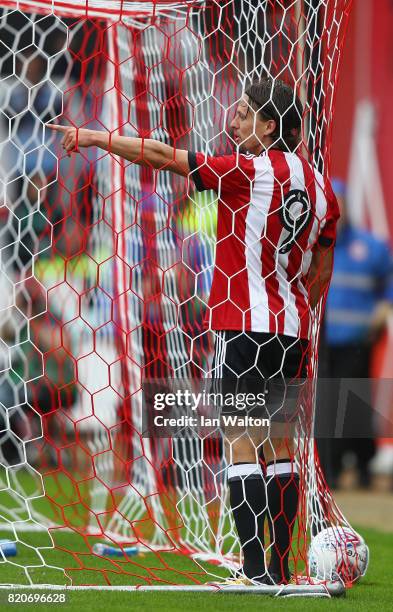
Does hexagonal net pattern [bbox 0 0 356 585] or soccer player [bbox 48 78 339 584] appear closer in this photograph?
soccer player [bbox 48 78 339 584]

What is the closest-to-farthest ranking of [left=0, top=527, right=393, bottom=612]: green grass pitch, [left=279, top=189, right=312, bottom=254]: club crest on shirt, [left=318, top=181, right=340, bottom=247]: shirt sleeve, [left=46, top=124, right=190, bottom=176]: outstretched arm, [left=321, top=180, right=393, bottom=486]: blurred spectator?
1. [left=0, top=527, right=393, bottom=612]: green grass pitch
2. [left=46, top=124, right=190, bottom=176]: outstretched arm
3. [left=279, top=189, right=312, bottom=254]: club crest on shirt
4. [left=318, top=181, right=340, bottom=247]: shirt sleeve
5. [left=321, top=180, right=393, bottom=486]: blurred spectator

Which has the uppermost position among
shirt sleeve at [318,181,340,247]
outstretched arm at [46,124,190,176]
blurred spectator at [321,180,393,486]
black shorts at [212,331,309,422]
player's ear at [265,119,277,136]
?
player's ear at [265,119,277,136]

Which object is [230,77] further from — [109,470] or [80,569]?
[109,470]

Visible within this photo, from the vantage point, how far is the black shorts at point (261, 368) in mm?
3988

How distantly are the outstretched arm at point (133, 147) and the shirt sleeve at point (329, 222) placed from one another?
574 millimetres

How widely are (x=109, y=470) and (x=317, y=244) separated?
109 inches

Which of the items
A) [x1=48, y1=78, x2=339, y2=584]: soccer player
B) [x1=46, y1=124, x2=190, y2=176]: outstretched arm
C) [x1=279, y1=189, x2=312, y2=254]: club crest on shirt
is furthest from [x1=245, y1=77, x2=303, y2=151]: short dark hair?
[x1=46, y1=124, x2=190, y2=176]: outstretched arm

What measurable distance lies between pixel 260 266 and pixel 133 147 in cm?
59

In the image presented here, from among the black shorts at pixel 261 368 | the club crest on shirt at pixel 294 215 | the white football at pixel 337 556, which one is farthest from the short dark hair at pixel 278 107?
the white football at pixel 337 556

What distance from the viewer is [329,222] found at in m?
4.24

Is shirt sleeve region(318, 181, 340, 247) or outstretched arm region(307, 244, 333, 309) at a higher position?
shirt sleeve region(318, 181, 340, 247)

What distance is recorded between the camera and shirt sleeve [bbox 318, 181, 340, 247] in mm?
4219

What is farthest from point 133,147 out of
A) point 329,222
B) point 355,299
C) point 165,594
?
point 355,299

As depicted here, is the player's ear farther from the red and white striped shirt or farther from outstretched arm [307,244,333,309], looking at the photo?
outstretched arm [307,244,333,309]
